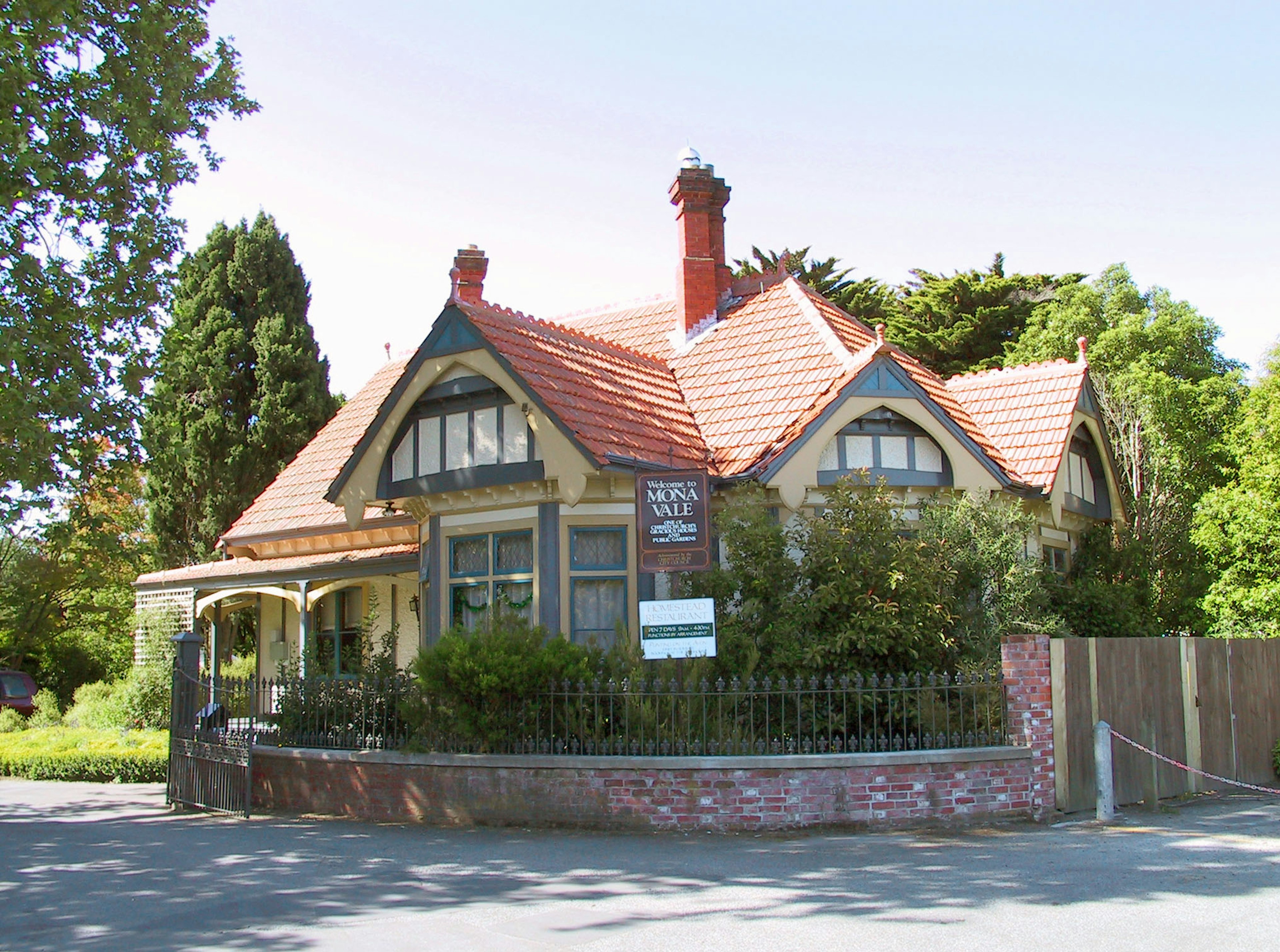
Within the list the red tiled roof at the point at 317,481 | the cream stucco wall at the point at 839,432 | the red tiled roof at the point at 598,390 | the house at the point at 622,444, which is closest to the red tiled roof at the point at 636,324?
the house at the point at 622,444

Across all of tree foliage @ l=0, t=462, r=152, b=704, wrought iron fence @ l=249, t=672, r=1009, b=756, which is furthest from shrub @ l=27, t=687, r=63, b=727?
wrought iron fence @ l=249, t=672, r=1009, b=756

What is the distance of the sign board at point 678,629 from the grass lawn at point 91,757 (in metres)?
9.43

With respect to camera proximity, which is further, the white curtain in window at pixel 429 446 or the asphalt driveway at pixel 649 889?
the white curtain in window at pixel 429 446

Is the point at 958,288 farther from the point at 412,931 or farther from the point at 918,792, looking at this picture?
the point at 412,931

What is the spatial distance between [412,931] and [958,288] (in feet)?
101

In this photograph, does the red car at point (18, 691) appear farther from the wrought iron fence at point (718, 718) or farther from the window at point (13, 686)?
the wrought iron fence at point (718, 718)

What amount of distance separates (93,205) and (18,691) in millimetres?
19487

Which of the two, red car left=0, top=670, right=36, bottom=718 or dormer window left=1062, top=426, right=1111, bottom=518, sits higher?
dormer window left=1062, top=426, right=1111, bottom=518

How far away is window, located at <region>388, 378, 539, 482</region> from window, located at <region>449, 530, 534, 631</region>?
100 cm

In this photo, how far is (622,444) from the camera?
1472 centimetres

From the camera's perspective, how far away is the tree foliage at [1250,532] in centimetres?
2022

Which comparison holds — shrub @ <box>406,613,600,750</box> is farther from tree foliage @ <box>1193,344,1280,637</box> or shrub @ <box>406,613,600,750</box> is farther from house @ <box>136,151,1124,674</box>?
tree foliage @ <box>1193,344,1280,637</box>

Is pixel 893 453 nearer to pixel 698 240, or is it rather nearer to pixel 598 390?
pixel 598 390

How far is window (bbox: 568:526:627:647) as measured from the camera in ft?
48.5
